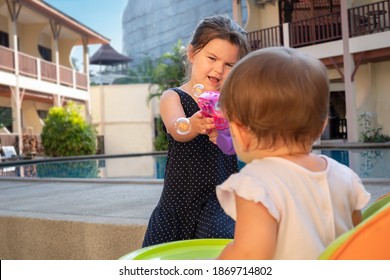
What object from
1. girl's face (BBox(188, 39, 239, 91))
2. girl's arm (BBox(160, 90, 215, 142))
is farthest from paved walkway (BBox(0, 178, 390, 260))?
girl's face (BBox(188, 39, 239, 91))

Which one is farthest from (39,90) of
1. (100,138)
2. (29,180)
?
(29,180)

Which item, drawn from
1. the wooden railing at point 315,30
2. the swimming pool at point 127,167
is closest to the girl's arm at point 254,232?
the swimming pool at point 127,167

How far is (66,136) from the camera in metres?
15.4

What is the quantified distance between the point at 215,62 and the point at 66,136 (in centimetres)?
1392

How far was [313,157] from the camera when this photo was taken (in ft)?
3.73

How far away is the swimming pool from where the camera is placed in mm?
7500

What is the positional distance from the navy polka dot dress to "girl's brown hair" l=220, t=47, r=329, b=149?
2.86ft

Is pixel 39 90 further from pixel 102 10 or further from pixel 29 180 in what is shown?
pixel 102 10

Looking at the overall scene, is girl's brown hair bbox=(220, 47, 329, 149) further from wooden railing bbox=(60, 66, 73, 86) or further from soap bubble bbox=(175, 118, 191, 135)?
wooden railing bbox=(60, 66, 73, 86)

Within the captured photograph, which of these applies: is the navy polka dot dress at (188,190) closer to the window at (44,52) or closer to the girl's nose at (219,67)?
the girl's nose at (219,67)

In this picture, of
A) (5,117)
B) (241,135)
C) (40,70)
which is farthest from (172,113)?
(40,70)

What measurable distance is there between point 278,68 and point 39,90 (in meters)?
18.2

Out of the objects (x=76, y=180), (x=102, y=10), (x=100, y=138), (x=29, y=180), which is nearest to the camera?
(x=76, y=180)
